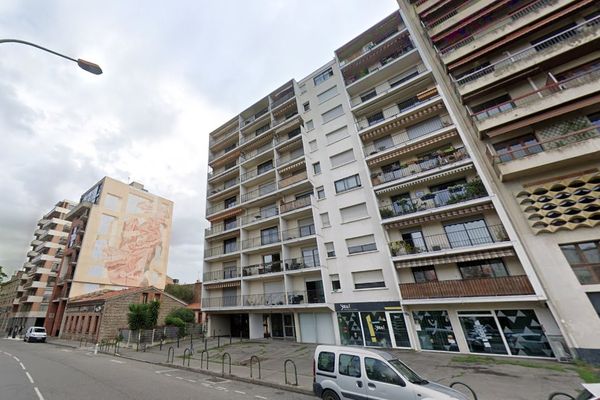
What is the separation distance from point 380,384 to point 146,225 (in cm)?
4854

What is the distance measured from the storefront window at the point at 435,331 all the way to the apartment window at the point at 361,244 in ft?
17.4

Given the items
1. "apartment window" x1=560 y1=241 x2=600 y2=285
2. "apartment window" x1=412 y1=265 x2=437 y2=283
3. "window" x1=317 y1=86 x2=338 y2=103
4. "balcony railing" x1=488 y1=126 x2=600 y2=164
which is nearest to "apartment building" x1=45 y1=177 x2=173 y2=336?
"window" x1=317 y1=86 x2=338 y2=103

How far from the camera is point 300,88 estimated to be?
2869 centimetres

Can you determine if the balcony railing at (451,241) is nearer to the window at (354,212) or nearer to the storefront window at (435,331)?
the window at (354,212)

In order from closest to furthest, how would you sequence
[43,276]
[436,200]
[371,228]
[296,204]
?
[436,200] → [371,228] → [296,204] → [43,276]

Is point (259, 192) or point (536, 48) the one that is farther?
point (259, 192)

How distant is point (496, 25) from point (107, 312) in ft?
142

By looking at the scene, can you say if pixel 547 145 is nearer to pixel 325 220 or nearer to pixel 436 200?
pixel 436 200

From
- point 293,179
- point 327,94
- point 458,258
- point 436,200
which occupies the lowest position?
point 458,258

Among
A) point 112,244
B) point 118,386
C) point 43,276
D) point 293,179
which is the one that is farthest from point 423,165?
point 43,276

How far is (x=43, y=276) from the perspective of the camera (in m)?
47.7

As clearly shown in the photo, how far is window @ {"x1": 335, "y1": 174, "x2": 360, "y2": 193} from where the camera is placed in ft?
70.3

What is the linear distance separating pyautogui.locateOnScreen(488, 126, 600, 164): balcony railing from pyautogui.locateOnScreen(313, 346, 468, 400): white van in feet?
47.0

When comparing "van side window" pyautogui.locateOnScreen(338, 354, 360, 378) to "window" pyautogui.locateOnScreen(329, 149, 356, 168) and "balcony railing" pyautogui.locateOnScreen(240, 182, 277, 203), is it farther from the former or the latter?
"balcony railing" pyautogui.locateOnScreen(240, 182, 277, 203)
